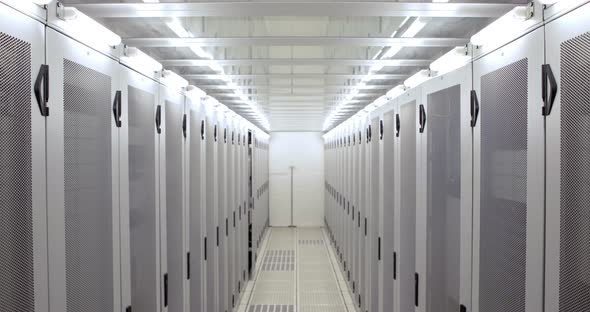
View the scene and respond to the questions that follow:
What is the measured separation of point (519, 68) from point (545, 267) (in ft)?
2.25

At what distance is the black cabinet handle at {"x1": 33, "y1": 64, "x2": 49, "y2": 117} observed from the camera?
1.32m

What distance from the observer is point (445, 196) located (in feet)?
7.77

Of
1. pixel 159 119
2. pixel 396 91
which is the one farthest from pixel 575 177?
pixel 396 91

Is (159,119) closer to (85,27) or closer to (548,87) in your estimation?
(85,27)

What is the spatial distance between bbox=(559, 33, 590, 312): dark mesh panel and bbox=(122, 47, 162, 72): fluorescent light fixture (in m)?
1.79

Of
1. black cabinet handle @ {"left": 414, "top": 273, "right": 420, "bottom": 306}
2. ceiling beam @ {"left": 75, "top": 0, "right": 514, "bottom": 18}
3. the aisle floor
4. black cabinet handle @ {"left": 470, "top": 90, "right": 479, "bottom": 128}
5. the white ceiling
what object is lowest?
the aisle floor

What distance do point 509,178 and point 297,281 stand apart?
6063 mm

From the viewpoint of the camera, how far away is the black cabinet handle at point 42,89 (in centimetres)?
132

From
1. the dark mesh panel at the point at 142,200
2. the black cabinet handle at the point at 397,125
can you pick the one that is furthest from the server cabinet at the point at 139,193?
the black cabinet handle at the point at 397,125

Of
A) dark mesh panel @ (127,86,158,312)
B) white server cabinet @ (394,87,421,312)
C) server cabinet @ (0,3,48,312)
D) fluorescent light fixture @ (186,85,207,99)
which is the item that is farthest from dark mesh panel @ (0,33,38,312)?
white server cabinet @ (394,87,421,312)

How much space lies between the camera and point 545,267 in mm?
1367

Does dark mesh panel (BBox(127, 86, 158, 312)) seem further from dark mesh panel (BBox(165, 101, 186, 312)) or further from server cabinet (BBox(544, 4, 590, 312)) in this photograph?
server cabinet (BBox(544, 4, 590, 312))

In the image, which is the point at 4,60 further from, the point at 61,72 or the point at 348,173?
the point at 348,173

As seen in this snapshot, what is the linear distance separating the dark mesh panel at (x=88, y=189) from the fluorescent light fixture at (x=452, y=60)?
1.62 meters
